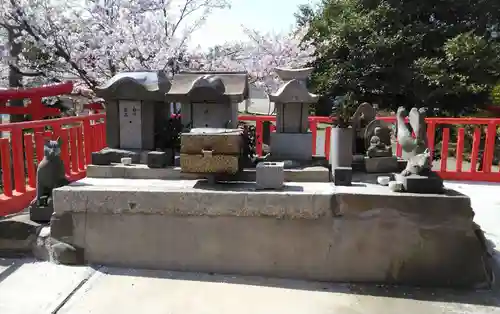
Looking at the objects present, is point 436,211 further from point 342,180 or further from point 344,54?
point 344,54

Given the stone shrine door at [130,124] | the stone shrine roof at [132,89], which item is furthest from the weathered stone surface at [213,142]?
the stone shrine door at [130,124]

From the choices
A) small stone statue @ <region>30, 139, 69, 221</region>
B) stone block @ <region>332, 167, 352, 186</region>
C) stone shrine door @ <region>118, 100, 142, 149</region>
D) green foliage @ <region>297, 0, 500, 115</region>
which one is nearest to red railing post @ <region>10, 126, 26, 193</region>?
small stone statue @ <region>30, 139, 69, 221</region>

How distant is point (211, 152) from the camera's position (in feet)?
12.5

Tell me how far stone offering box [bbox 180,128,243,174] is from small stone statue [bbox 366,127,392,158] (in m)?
1.65

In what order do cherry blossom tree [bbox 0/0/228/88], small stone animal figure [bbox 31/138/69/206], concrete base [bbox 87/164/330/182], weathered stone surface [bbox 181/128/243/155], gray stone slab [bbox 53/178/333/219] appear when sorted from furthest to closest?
cherry blossom tree [bbox 0/0/228/88], concrete base [bbox 87/164/330/182], small stone animal figure [bbox 31/138/69/206], weathered stone surface [bbox 181/128/243/155], gray stone slab [bbox 53/178/333/219]

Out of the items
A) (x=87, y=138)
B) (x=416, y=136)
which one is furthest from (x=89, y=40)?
(x=416, y=136)

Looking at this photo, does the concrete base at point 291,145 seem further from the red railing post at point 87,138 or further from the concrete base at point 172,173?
the red railing post at point 87,138

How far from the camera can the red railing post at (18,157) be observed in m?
4.64

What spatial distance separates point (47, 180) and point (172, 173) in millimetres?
1252

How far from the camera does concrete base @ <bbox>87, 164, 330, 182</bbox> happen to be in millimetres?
4266

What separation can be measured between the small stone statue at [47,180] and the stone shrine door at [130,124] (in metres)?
0.85

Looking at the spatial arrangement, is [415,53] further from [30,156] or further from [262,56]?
[30,156]

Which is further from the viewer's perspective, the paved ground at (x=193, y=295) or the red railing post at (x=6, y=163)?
the red railing post at (x=6, y=163)

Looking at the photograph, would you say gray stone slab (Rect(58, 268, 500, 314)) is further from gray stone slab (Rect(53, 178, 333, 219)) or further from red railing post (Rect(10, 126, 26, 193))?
red railing post (Rect(10, 126, 26, 193))
